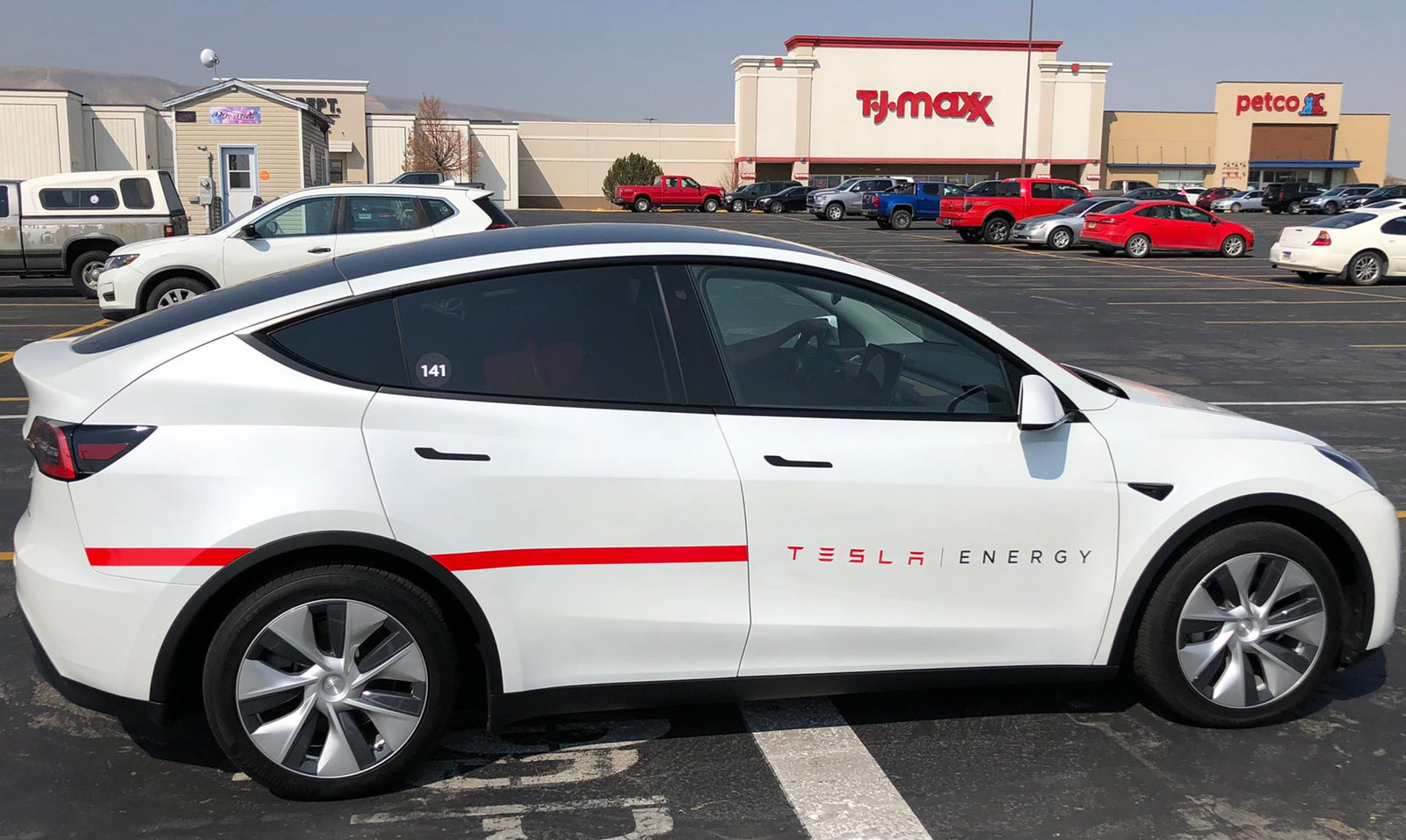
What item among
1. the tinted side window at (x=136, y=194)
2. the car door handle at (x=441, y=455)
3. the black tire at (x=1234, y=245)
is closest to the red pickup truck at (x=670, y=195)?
the black tire at (x=1234, y=245)

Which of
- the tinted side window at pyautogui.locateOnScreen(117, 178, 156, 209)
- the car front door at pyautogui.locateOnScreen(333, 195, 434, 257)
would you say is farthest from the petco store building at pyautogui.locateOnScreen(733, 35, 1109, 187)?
the car front door at pyautogui.locateOnScreen(333, 195, 434, 257)

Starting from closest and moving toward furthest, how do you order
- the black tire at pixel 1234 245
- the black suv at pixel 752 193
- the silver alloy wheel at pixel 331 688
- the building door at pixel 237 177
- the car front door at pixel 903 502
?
the silver alloy wheel at pixel 331 688 → the car front door at pixel 903 502 → the black tire at pixel 1234 245 → the building door at pixel 237 177 → the black suv at pixel 752 193

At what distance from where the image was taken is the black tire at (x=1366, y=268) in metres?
21.8

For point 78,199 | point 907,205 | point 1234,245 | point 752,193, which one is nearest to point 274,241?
point 78,199

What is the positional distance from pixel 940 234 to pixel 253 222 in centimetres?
3127

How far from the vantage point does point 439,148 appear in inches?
2456

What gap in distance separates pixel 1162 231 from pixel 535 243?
2855cm

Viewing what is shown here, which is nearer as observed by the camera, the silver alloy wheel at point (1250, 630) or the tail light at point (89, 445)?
→ the tail light at point (89, 445)

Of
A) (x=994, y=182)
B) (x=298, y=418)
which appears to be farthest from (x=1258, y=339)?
(x=994, y=182)

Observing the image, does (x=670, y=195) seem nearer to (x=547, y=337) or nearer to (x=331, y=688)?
(x=547, y=337)

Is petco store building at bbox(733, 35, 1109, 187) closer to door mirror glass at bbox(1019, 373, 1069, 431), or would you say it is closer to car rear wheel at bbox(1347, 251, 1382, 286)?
car rear wheel at bbox(1347, 251, 1382, 286)

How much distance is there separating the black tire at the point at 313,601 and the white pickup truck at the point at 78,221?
1636cm

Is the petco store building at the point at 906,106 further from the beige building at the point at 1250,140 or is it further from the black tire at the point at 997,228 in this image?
the black tire at the point at 997,228

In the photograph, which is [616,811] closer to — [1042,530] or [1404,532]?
[1042,530]
